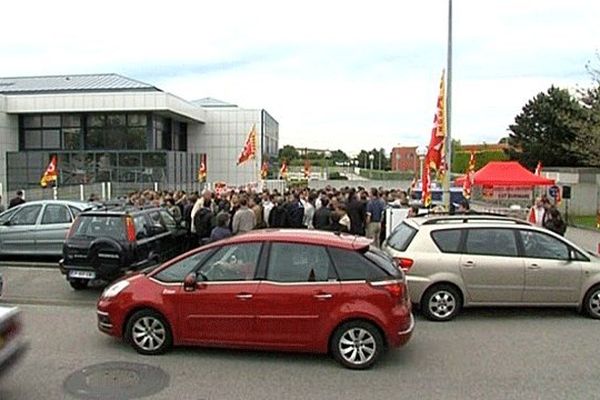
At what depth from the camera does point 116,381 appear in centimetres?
604

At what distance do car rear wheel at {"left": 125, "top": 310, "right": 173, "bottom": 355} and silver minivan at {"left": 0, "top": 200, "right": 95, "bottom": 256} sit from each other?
6.87 meters

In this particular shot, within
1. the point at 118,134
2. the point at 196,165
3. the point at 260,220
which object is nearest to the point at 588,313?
the point at 260,220

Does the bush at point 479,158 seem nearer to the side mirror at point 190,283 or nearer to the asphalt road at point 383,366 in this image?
the asphalt road at point 383,366

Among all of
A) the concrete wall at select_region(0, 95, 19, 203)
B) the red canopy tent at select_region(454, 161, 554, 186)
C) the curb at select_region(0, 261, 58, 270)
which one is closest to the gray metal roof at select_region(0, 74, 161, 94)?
the concrete wall at select_region(0, 95, 19, 203)

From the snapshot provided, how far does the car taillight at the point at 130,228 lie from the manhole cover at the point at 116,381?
3.89m

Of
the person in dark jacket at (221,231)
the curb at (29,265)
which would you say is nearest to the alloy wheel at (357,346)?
the person in dark jacket at (221,231)

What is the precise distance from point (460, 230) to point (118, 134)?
29871 mm

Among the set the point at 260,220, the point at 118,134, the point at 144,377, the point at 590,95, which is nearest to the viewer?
the point at 144,377

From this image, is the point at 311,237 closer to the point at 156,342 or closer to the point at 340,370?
the point at 340,370

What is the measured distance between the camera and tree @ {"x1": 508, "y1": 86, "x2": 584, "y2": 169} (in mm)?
42469

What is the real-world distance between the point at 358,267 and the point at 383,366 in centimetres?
120

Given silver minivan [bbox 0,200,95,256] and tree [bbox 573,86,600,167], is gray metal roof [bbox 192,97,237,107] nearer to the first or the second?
tree [bbox 573,86,600,167]

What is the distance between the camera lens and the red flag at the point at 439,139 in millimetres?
14500

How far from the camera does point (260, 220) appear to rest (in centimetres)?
1416
